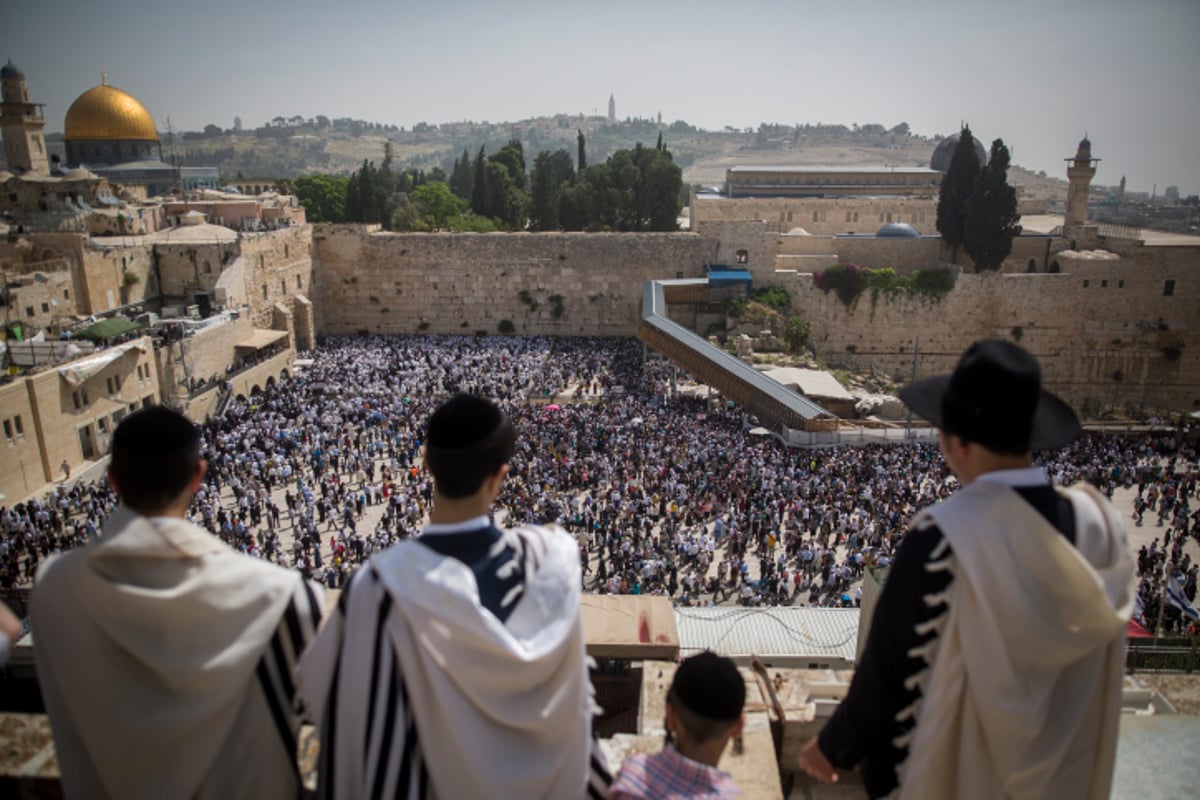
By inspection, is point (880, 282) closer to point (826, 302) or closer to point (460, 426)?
point (826, 302)

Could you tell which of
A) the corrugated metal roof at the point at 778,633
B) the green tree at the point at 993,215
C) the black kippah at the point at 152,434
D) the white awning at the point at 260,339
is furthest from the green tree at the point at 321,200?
the black kippah at the point at 152,434

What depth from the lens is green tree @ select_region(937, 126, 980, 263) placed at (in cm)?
2533

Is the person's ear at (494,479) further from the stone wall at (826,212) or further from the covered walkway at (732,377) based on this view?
the stone wall at (826,212)

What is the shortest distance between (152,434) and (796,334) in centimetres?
2303

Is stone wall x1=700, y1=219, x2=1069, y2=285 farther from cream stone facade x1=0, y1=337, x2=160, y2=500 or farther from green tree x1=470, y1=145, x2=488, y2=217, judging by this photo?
cream stone facade x1=0, y1=337, x2=160, y2=500

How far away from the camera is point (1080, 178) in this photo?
26688 millimetres

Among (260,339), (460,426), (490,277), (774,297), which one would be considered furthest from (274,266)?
(460,426)

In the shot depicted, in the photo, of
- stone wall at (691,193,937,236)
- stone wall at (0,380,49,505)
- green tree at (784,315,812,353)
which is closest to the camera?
stone wall at (0,380,49,505)

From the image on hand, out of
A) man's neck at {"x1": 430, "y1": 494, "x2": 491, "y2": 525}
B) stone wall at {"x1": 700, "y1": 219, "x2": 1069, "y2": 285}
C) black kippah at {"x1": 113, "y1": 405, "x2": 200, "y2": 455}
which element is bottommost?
stone wall at {"x1": 700, "y1": 219, "x2": 1069, "y2": 285}

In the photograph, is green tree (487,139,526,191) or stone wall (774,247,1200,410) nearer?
stone wall (774,247,1200,410)

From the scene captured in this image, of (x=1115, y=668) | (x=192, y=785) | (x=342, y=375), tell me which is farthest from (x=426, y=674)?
(x=342, y=375)

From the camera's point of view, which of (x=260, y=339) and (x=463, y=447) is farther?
(x=260, y=339)

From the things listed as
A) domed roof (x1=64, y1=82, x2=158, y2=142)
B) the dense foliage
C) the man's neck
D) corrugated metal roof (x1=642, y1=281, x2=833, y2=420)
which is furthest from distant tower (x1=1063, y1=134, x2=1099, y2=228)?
domed roof (x1=64, y1=82, x2=158, y2=142)

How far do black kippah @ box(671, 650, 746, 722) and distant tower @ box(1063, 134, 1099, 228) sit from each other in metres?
30.2
